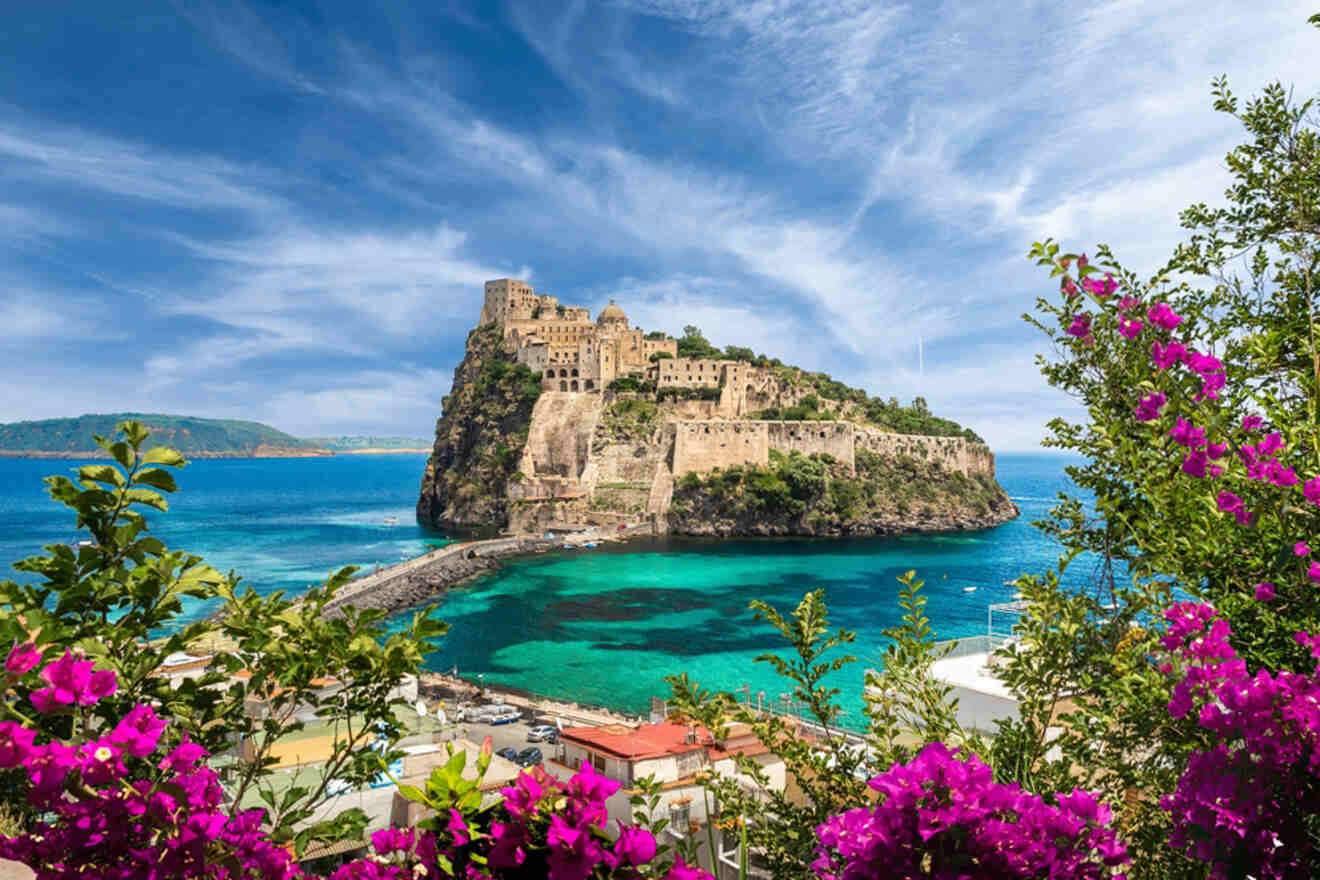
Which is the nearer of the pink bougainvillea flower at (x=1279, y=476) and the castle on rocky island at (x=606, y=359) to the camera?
the pink bougainvillea flower at (x=1279, y=476)

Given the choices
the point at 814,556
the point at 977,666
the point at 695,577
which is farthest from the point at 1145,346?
the point at 814,556

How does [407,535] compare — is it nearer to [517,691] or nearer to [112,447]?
[517,691]

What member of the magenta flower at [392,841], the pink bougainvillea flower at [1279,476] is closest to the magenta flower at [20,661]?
the magenta flower at [392,841]

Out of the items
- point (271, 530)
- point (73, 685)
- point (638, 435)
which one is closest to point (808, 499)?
point (638, 435)

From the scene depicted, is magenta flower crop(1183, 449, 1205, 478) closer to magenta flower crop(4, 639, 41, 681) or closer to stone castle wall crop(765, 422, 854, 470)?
magenta flower crop(4, 639, 41, 681)

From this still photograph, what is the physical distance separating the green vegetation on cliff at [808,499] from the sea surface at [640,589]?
2644 mm

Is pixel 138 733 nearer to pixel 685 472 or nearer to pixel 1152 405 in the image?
pixel 1152 405

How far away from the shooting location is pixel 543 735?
69.9ft

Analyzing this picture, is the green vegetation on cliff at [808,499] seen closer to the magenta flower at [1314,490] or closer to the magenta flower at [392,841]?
the magenta flower at [1314,490]

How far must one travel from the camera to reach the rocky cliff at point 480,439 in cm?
7175

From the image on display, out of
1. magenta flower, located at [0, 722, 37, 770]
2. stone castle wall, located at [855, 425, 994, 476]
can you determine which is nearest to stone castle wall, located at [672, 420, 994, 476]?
stone castle wall, located at [855, 425, 994, 476]

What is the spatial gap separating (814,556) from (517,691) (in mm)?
33318

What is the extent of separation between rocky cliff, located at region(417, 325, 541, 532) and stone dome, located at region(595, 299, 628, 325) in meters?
10.5

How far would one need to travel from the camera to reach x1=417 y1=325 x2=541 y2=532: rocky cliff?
71.8 meters
